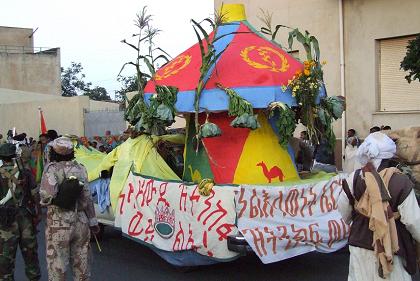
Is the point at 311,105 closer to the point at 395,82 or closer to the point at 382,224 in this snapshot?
the point at 382,224

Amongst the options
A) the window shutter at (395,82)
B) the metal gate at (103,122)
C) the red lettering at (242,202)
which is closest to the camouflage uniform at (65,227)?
the red lettering at (242,202)

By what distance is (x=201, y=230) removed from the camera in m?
6.28

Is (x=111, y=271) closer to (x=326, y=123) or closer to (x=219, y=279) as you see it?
(x=219, y=279)

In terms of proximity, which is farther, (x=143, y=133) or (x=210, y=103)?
(x=143, y=133)

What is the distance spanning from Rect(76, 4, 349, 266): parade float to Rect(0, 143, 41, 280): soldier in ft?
4.97

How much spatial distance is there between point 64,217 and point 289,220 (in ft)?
8.18

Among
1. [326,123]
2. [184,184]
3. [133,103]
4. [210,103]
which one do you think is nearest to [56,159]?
[184,184]

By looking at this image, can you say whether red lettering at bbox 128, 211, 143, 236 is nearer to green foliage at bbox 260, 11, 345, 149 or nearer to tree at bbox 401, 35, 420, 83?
green foliage at bbox 260, 11, 345, 149

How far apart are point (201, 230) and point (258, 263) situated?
1515 mm

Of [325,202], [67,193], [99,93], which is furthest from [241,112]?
[99,93]

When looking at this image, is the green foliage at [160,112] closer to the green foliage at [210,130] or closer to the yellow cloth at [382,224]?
the green foliage at [210,130]

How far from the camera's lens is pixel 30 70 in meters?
37.2

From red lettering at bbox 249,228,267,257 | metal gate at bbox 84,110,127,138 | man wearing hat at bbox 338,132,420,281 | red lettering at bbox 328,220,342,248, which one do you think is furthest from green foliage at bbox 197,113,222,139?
metal gate at bbox 84,110,127,138

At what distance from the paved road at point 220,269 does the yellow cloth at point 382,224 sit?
2784mm
